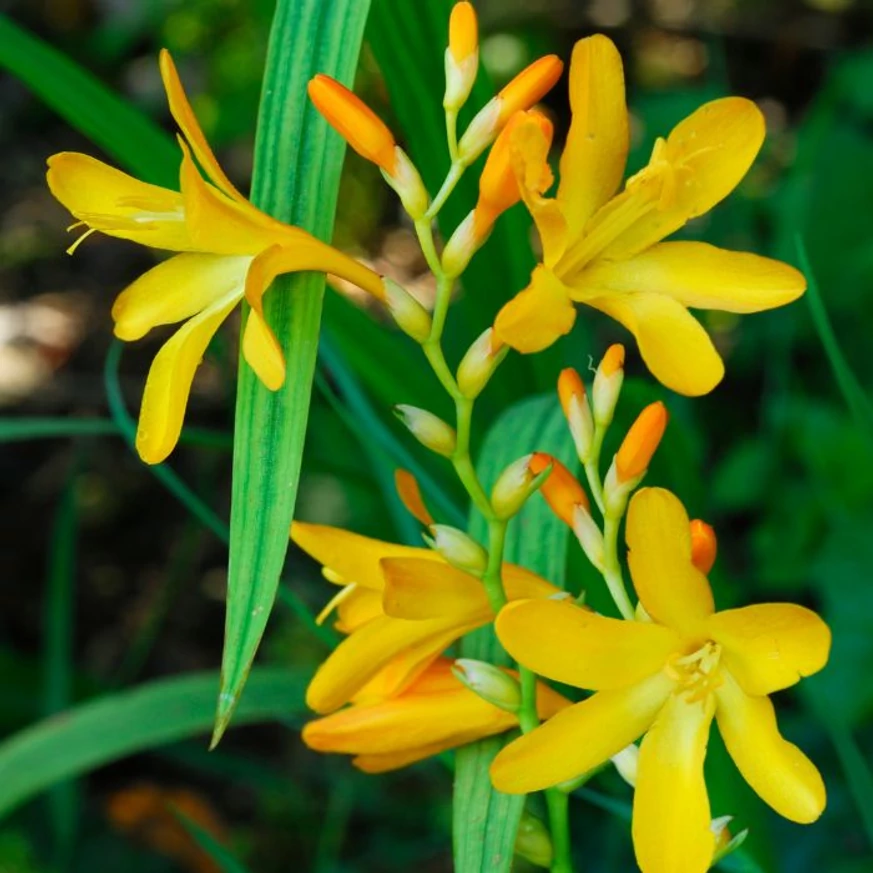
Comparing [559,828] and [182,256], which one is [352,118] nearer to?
[182,256]

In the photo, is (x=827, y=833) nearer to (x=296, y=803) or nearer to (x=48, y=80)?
(x=296, y=803)

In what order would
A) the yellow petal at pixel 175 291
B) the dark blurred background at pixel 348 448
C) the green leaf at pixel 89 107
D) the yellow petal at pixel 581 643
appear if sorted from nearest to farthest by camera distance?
1. the yellow petal at pixel 581 643
2. the yellow petal at pixel 175 291
3. the green leaf at pixel 89 107
4. the dark blurred background at pixel 348 448

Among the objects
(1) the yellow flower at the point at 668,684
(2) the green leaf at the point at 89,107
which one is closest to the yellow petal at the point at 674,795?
(1) the yellow flower at the point at 668,684

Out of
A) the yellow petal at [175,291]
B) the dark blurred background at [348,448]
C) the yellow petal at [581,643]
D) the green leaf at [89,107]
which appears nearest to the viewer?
the yellow petal at [581,643]

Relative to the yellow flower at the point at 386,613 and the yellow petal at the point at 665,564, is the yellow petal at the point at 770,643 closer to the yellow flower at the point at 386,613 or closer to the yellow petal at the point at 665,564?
the yellow petal at the point at 665,564

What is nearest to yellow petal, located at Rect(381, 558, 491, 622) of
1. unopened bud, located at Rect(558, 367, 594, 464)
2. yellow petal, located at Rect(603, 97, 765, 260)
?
unopened bud, located at Rect(558, 367, 594, 464)

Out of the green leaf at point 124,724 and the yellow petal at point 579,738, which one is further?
the green leaf at point 124,724

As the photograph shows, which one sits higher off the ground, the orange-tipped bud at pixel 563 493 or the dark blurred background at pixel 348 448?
the orange-tipped bud at pixel 563 493
